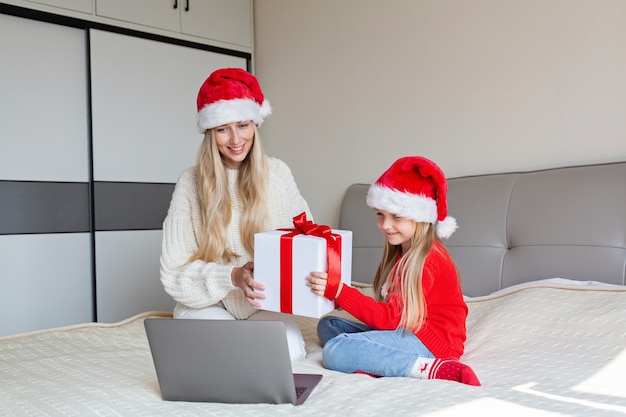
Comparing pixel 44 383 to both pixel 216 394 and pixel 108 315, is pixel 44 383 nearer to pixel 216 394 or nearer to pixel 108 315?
pixel 216 394

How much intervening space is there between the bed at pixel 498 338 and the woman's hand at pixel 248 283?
0.21m

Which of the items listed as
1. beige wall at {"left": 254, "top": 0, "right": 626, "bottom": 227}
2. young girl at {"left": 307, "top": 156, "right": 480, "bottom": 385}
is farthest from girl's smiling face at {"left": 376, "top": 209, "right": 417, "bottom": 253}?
beige wall at {"left": 254, "top": 0, "right": 626, "bottom": 227}

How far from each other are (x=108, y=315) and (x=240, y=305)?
4.60 ft

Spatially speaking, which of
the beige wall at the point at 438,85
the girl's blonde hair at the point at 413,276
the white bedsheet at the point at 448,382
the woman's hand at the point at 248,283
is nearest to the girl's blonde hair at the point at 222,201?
the woman's hand at the point at 248,283

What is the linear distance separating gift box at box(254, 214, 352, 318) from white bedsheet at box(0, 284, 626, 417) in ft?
0.55

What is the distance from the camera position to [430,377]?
4.43ft

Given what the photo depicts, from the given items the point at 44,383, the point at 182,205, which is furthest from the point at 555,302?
the point at 44,383

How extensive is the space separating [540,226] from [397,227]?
2.47ft

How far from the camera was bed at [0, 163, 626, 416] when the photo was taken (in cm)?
114

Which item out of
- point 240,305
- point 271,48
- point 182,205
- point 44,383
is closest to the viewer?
point 44,383

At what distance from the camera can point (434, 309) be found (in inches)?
60.6

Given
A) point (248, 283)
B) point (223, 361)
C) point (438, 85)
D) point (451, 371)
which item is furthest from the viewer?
point (438, 85)

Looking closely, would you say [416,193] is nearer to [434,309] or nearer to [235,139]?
[434,309]

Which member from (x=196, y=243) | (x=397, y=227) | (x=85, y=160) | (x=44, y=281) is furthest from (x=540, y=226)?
(x=44, y=281)
